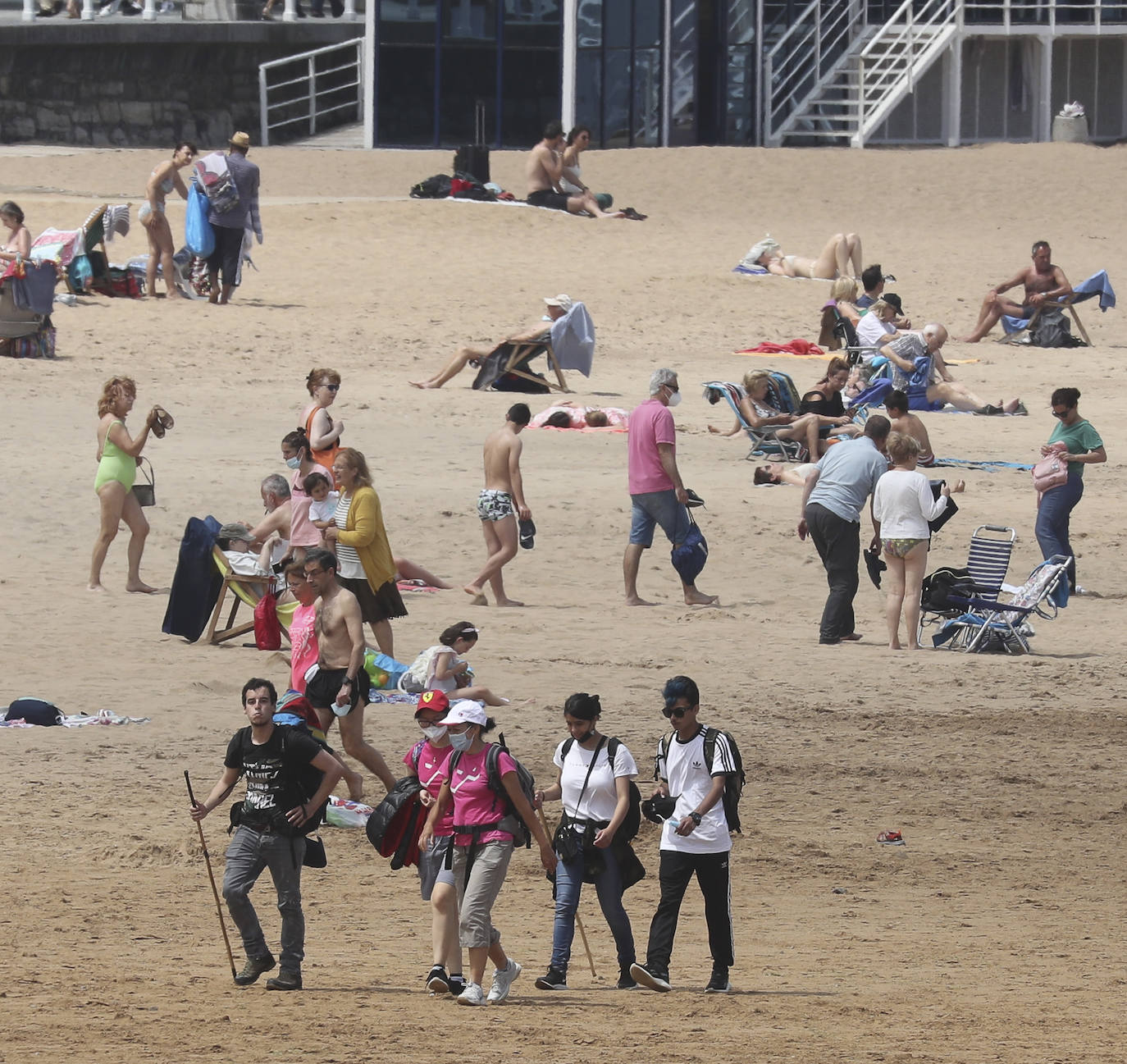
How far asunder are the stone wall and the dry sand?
39.5ft

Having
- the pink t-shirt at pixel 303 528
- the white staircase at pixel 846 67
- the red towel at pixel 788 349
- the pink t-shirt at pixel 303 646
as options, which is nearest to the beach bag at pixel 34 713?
the pink t-shirt at pixel 303 528

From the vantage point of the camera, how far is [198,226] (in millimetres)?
21938

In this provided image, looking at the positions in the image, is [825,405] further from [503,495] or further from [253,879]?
[253,879]

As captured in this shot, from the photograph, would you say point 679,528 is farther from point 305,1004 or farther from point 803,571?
point 305,1004

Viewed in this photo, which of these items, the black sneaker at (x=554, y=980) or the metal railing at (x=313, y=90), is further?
the metal railing at (x=313, y=90)

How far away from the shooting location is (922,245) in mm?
28188

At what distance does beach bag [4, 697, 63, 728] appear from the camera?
1024 centimetres

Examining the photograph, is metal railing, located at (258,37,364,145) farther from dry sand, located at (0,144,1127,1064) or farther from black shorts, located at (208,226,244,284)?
black shorts, located at (208,226,244,284)

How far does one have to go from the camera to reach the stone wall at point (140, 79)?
36.1m

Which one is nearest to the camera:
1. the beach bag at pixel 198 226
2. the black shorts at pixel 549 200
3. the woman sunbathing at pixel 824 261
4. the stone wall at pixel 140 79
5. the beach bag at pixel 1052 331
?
the beach bag at pixel 198 226

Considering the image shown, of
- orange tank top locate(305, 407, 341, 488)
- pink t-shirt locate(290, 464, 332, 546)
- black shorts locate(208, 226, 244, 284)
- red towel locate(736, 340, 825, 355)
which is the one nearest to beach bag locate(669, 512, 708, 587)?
orange tank top locate(305, 407, 341, 488)

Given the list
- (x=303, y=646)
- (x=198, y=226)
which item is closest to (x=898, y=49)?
(x=198, y=226)

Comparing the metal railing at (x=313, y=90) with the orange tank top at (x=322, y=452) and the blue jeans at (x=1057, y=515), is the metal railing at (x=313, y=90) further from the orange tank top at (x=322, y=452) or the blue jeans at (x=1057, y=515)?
the blue jeans at (x=1057, y=515)

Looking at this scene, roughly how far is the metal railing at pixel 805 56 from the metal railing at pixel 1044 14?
2166mm
